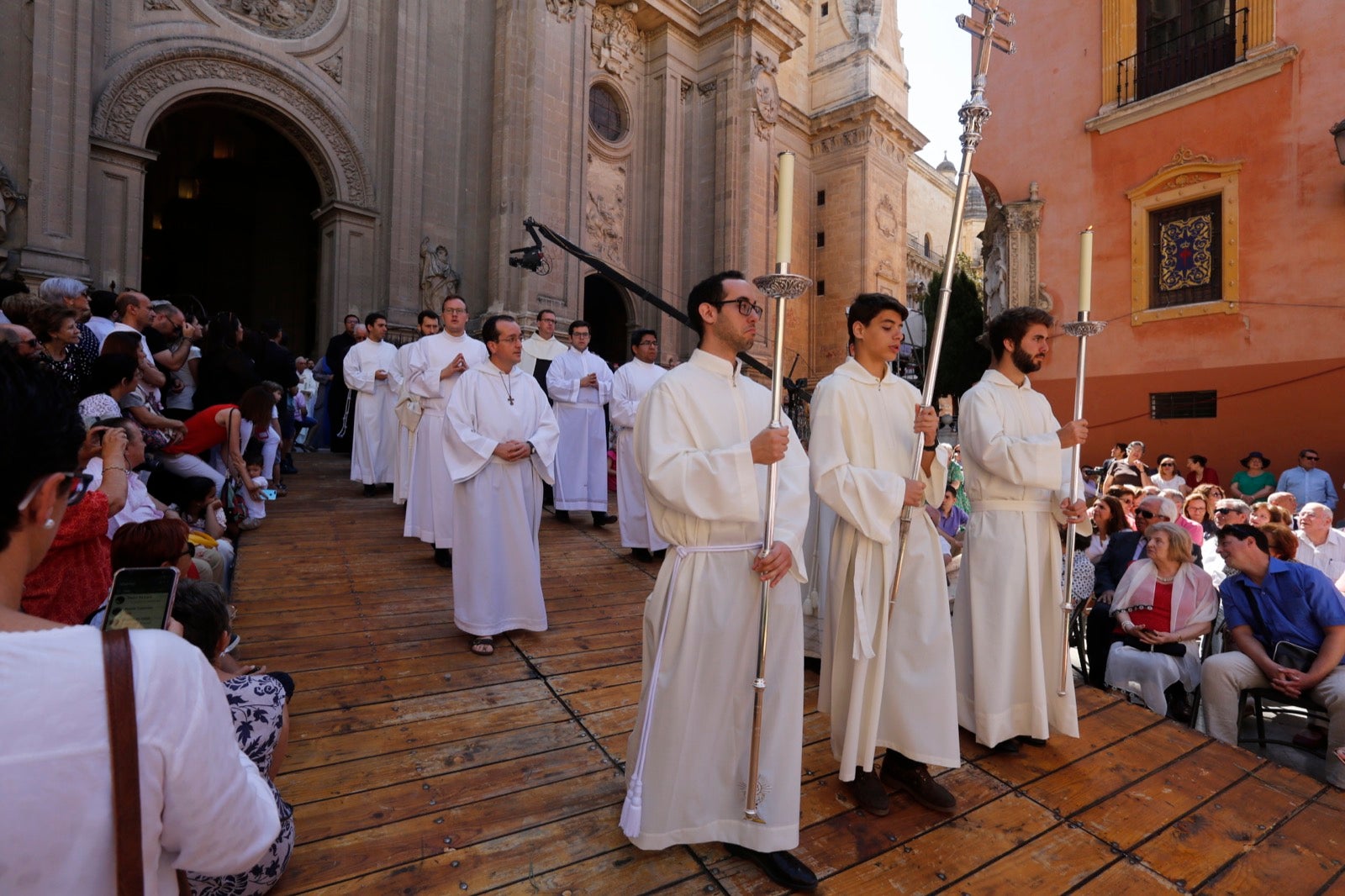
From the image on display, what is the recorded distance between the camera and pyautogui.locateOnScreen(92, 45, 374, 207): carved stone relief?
32.9 ft

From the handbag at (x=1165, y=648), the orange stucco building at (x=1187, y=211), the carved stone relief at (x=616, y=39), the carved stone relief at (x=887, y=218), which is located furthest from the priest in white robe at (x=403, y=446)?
the carved stone relief at (x=887, y=218)

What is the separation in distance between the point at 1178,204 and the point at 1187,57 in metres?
2.55

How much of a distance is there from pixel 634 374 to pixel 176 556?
4.81m

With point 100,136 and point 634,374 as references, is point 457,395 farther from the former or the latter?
point 100,136

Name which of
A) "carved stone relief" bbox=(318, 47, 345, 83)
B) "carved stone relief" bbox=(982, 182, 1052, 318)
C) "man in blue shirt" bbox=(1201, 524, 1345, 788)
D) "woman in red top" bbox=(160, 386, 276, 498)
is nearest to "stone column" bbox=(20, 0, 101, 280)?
"carved stone relief" bbox=(318, 47, 345, 83)

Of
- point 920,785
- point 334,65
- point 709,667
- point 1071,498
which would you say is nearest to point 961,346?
point 334,65

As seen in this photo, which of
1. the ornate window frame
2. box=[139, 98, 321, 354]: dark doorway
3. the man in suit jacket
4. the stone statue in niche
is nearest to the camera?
the man in suit jacket

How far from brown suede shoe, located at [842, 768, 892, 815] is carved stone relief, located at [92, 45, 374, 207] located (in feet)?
39.9

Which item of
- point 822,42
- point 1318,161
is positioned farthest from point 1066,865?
point 822,42

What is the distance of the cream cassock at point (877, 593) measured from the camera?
2.85 m

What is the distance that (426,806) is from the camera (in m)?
2.68

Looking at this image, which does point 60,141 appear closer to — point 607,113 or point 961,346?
point 607,113

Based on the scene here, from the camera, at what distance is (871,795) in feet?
9.34

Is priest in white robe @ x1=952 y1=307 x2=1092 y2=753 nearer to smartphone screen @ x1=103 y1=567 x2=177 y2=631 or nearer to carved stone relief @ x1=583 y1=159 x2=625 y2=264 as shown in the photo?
smartphone screen @ x1=103 y1=567 x2=177 y2=631
